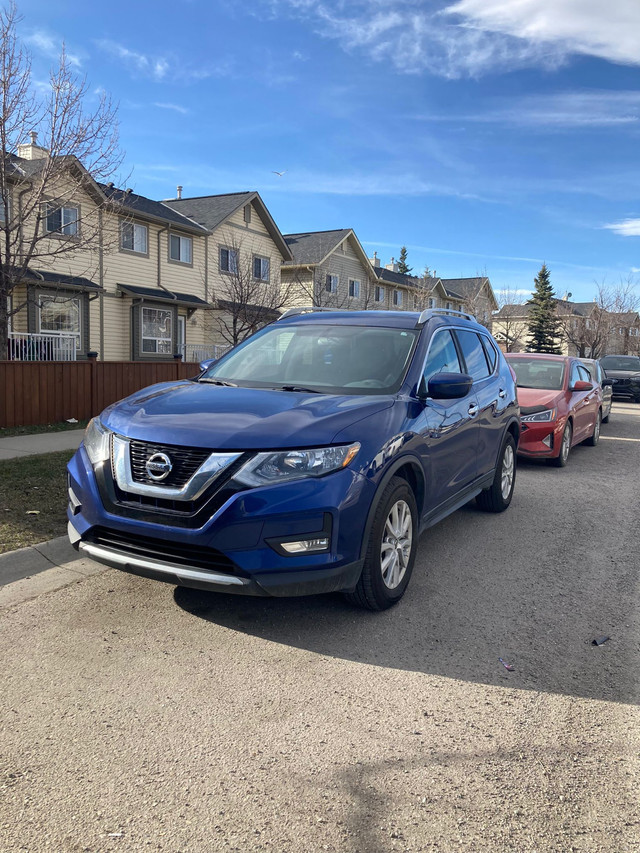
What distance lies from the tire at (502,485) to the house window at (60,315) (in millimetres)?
15958

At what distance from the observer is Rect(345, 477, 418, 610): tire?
3920 millimetres

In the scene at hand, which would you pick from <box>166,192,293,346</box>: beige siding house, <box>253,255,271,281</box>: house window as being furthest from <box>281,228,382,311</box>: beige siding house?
<box>166,192,293,346</box>: beige siding house

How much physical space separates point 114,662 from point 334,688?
1147mm

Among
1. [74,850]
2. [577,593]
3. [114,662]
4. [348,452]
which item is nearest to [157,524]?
[114,662]

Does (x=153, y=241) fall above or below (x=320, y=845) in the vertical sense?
above

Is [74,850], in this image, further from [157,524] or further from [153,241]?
[153,241]

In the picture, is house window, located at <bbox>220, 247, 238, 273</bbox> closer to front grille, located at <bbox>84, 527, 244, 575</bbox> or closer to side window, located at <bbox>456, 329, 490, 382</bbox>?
side window, located at <bbox>456, 329, 490, 382</bbox>

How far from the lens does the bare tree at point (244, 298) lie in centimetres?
2419

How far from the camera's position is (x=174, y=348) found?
25.4 m

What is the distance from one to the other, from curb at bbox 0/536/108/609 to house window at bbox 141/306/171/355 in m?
19.6

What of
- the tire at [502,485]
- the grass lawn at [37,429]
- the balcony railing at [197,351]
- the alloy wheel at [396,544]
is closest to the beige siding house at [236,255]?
the balcony railing at [197,351]

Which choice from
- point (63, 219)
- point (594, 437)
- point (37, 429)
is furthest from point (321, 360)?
point (63, 219)

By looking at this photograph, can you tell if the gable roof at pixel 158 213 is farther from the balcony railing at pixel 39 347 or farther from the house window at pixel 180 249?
the balcony railing at pixel 39 347

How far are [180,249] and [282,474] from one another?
24.0 metres
